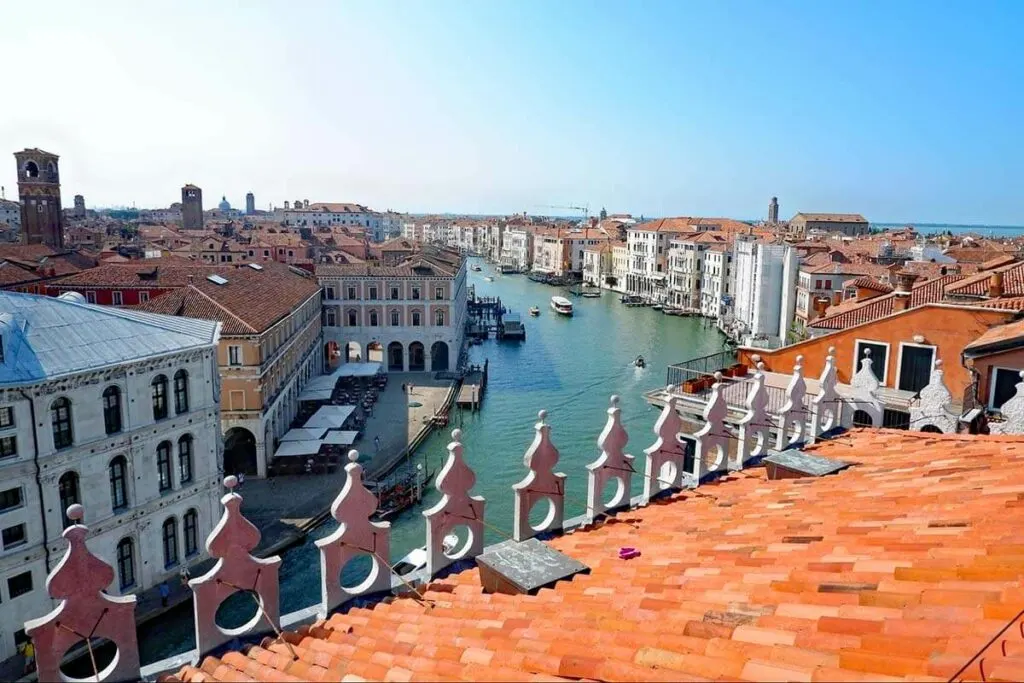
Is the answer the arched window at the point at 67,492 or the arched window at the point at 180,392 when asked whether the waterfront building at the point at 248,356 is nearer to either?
the arched window at the point at 180,392

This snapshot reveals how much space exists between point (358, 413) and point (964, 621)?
3955 cm

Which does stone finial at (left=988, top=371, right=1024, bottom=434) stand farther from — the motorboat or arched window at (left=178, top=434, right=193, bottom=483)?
arched window at (left=178, top=434, right=193, bottom=483)

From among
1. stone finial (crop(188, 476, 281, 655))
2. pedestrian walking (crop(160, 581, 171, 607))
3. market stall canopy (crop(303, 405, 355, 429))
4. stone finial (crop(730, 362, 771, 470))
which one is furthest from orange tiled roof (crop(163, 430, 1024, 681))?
market stall canopy (crop(303, 405, 355, 429))

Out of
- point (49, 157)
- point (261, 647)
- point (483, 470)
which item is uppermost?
point (49, 157)

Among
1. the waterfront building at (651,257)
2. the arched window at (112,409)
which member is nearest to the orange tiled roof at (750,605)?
the arched window at (112,409)

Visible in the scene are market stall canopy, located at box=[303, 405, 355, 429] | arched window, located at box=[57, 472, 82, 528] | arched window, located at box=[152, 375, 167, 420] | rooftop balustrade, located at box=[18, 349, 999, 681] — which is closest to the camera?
rooftop balustrade, located at box=[18, 349, 999, 681]

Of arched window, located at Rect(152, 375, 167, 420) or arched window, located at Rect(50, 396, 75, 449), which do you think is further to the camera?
arched window, located at Rect(152, 375, 167, 420)

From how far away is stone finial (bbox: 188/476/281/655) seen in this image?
657 cm

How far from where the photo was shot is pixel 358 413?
42.0m

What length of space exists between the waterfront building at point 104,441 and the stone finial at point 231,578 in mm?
15283

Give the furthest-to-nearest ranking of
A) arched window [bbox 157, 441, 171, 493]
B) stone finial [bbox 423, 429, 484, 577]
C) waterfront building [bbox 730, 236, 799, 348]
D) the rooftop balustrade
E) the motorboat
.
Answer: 1. waterfront building [bbox 730, 236, 799, 348]
2. arched window [bbox 157, 441, 171, 493]
3. the motorboat
4. stone finial [bbox 423, 429, 484, 577]
5. the rooftop balustrade

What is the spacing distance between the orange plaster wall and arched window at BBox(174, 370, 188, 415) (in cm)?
1796

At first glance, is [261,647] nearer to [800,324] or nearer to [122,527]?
[122,527]

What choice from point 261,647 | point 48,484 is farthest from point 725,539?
point 48,484
